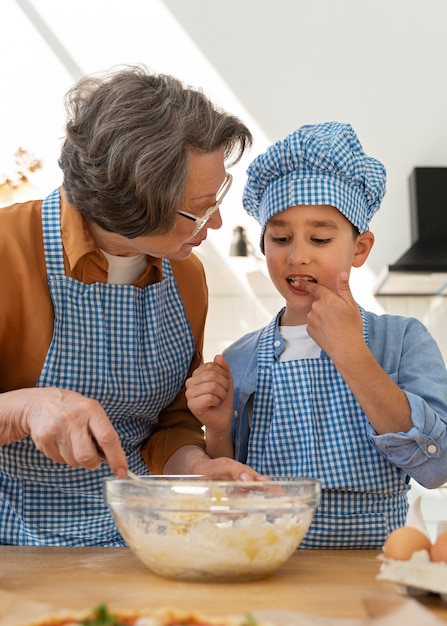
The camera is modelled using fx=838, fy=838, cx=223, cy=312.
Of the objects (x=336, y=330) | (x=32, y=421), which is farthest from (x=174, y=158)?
Result: (x=32, y=421)

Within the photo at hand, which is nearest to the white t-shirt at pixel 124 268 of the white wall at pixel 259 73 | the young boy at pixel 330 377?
the young boy at pixel 330 377

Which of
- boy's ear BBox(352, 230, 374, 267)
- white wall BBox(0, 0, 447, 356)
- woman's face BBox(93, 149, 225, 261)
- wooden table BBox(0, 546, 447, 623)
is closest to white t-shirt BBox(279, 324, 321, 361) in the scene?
boy's ear BBox(352, 230, 374, 267)

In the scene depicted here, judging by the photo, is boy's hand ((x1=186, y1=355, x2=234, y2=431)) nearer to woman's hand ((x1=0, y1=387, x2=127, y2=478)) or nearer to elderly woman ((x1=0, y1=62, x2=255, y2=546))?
elderly woman ((x1=0, y1=62, x2=255, y2=546))

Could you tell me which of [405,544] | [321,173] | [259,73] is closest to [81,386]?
[321,173]

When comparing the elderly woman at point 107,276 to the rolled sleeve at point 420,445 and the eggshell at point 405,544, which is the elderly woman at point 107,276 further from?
the eggshell at point 405,544

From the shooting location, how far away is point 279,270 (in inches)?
61.3

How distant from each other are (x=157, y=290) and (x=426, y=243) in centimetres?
231

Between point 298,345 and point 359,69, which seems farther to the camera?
point 359,69

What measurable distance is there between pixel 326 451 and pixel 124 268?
51 centimetres

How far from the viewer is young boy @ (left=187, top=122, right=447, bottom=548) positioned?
1.39 metres

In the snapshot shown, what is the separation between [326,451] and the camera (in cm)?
151

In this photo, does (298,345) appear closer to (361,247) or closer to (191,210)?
(361,247)

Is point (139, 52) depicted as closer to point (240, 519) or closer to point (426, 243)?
point (426, 243)

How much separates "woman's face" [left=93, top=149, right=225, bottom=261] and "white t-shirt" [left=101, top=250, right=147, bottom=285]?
0.06 meters
